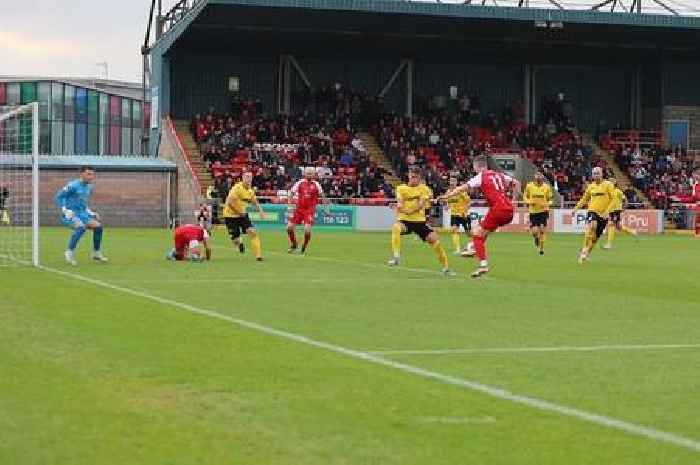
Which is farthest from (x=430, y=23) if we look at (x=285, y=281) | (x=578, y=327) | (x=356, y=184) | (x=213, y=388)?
(x=213, y=388)

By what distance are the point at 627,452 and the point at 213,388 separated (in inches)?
124

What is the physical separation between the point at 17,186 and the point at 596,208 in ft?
87.6

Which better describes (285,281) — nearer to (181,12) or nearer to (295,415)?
(295,415)

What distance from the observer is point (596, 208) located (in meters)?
30.2

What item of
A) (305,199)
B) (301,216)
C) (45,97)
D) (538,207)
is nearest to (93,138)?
(45,97)

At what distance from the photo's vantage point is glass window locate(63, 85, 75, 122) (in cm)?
9188

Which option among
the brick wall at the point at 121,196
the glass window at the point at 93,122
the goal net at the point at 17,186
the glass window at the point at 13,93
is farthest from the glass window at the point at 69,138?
the goal net at the point at 17,186

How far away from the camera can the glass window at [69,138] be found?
92062mm

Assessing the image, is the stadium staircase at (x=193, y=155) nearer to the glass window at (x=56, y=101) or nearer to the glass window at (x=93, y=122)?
the glass window at (x=56, y=101)

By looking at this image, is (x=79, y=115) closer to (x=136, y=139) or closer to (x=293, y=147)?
(x=136, y=139)

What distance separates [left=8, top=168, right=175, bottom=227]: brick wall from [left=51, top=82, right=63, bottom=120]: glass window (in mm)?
31693

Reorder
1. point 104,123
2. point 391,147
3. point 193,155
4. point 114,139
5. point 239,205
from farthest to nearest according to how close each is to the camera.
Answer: point 114,139 < point 104,123 < point 391,147 < point 193,155 < point 239,205

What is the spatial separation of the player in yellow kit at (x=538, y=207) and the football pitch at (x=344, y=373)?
14.8 meters

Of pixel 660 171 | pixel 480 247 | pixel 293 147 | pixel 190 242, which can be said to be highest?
pixel 293 147
